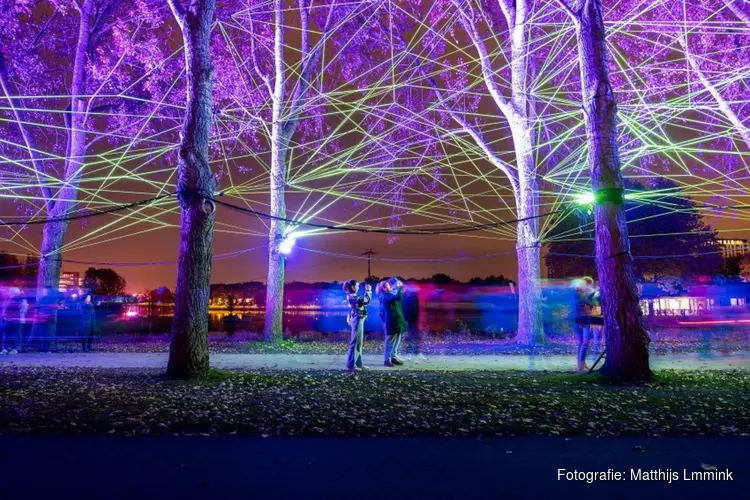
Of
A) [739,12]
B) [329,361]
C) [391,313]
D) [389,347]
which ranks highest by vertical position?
[739,12]

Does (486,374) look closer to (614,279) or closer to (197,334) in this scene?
(614,279)

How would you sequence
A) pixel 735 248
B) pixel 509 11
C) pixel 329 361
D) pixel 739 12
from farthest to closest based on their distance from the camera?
pixel 735 248
pixel 509 11
pixel 739 12
pixel 329 361

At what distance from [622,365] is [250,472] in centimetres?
616

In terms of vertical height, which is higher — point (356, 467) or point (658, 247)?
point (658, 247)

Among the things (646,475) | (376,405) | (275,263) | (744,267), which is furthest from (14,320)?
(744,267)

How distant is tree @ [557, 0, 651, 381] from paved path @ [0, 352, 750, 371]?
7.15ft

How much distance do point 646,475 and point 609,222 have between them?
17.6 ft

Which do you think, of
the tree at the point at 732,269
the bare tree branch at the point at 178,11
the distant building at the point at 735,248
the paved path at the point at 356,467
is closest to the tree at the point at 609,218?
the paved path at the point at 356,467

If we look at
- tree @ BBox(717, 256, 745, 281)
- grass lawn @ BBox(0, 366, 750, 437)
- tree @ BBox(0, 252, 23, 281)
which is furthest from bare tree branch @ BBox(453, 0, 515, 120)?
tree @ BBox(0, 252, 23, 281)

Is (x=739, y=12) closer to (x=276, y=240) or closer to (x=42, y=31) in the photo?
(x=276, y=240)

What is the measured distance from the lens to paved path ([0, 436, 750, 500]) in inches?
151

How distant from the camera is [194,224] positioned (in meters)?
9.34

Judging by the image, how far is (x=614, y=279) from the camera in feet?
28.8

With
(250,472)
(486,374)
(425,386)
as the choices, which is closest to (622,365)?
(486,374)
